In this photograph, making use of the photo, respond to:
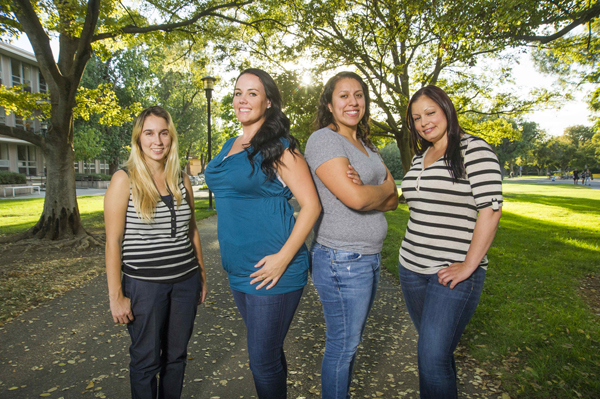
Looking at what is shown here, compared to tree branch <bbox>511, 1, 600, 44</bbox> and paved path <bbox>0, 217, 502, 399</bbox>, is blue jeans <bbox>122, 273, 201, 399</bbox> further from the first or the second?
tree branch <bbox>511, 1, 600, 44</bbox>

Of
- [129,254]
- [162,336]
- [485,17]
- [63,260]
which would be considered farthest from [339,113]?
[63,260]

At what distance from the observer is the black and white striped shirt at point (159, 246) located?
2252 mm

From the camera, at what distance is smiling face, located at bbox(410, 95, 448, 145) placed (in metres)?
2.29

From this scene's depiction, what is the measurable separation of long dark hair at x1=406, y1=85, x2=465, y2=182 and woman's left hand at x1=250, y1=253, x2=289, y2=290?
108 cm

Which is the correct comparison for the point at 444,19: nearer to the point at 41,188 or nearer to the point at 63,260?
the point at 63,260

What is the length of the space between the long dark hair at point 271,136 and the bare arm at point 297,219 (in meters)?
0.05

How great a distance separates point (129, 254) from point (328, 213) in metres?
1.23

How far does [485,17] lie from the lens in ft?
22.0

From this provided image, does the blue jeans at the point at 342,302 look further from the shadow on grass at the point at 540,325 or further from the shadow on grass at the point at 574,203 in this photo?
the shadow on grass at the point at 574,203

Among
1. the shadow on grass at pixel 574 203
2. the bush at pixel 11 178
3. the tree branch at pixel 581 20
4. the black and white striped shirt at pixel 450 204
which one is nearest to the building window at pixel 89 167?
the bush at pixel 11 178

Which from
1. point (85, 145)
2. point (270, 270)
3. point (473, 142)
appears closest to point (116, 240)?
point (270, 270)

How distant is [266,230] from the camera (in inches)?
77.5

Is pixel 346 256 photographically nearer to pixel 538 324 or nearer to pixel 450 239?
pixel 450 239

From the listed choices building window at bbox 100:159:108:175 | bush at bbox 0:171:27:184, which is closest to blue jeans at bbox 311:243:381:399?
bush at bbox 0:171:27:184
